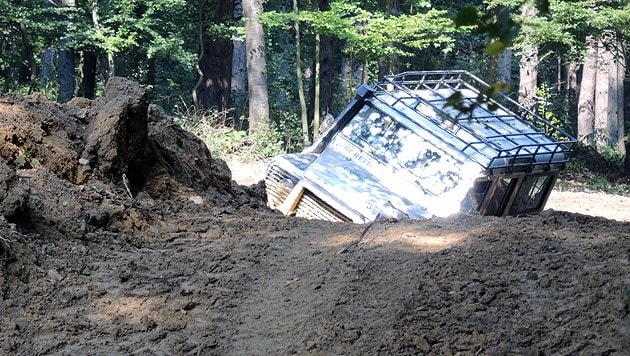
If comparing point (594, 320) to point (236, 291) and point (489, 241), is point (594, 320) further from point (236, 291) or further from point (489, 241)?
point (236, 291)

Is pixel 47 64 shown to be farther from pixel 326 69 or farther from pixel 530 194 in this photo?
pixel 530 194

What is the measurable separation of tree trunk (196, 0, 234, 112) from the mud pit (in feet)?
55.7

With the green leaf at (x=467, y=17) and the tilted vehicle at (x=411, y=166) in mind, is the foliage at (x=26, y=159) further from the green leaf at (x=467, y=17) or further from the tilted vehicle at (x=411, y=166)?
the green leaf at (x=467, y=17)

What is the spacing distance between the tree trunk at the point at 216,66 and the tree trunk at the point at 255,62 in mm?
1979

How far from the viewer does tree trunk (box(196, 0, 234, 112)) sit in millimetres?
25562

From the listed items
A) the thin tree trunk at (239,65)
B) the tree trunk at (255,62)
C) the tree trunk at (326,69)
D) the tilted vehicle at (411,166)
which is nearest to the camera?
the tilted vehicle at (411,166)

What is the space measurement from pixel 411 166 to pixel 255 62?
13280 millimetres

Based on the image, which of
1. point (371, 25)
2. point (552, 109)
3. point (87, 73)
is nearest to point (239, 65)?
point (552, 109)

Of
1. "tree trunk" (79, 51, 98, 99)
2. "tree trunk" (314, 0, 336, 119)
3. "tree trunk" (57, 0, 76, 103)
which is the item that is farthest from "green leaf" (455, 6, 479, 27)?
"tree trunk" (79, 51, 98, 99)

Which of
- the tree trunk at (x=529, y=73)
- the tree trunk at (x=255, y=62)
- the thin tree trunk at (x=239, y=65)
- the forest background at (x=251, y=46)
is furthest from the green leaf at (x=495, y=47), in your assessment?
the thin tree trunk at (x=239, y=65)

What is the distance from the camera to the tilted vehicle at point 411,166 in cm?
1020

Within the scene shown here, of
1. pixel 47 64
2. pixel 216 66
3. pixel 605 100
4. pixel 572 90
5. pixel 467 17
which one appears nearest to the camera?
pixel 467 17

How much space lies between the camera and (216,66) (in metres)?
25.9

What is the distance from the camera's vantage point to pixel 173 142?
33.1 ft
